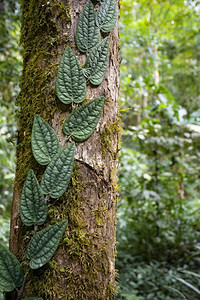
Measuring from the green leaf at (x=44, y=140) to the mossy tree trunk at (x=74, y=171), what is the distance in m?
0.03

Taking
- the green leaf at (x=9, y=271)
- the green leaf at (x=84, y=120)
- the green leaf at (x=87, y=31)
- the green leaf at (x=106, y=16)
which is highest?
the green leaf at (x=106, y=16)

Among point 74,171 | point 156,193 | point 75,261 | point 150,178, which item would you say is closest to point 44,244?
point 75,261

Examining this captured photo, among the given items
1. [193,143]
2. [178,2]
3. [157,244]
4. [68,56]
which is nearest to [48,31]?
[68,56]

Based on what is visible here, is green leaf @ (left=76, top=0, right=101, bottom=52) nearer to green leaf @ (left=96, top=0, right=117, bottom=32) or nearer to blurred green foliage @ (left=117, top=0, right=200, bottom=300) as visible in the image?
green leaf @ (left=96, top=0, right=117, bottom=32)

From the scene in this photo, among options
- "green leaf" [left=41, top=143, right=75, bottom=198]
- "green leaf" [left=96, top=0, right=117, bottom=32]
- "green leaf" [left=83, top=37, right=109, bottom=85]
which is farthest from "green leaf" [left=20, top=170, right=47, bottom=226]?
"green leaf" [left=96, top=0, right=117, bottom=32]

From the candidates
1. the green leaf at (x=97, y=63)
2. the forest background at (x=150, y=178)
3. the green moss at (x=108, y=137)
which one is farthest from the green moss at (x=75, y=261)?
the forest background at (x=150, y=178)

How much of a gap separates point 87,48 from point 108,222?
20.9 inches

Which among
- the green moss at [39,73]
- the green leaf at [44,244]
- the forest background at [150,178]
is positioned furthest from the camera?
the forest background at [150,178]

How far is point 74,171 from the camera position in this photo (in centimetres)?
63

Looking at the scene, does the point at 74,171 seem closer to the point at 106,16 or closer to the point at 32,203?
the point at 32,203

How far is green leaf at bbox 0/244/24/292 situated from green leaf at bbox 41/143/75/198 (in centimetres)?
18

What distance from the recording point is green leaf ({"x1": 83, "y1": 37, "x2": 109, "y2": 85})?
68cm

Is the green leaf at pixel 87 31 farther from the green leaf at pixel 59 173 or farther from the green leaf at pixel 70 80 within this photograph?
the green leaf at pixel 59 173

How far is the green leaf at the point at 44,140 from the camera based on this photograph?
0.62m
